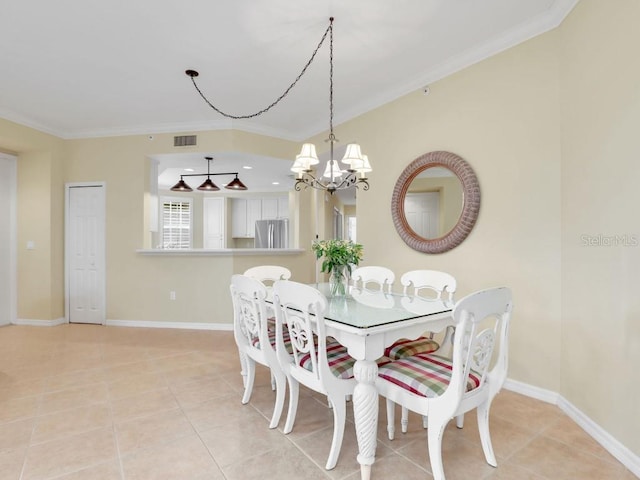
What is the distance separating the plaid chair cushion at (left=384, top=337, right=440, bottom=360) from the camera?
1.97 metres

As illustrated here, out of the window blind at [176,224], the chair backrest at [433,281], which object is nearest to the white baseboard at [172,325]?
the chair backrest at [433,281]

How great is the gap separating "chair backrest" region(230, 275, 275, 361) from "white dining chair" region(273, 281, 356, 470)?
0.40 ft

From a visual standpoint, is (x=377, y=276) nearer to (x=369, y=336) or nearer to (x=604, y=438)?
(x=369, y=336)

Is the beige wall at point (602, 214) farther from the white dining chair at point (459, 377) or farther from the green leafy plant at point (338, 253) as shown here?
the green leafy plant at point (338, 253)

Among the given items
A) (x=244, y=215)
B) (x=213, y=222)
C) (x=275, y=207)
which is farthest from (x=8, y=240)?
(x=275, y=207)

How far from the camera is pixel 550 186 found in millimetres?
2303

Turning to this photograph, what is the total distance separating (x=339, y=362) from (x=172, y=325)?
342 cm

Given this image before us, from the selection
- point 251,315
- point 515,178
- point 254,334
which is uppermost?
point 515,178

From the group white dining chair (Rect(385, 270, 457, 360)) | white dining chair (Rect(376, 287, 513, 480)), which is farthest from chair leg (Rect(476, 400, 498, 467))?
white dining chair (Rect(385, 270, 457, 360))

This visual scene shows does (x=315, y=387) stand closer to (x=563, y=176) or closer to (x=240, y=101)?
(x=563, y=176)

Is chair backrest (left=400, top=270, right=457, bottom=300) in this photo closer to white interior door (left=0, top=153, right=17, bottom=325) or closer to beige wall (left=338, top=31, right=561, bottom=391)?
beige wall (left=338, top=31, right=561, bottom=391)

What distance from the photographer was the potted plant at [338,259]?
7.29 feet

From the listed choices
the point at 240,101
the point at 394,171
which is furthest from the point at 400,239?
the point at 240,101

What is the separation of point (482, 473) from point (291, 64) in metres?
3.15
